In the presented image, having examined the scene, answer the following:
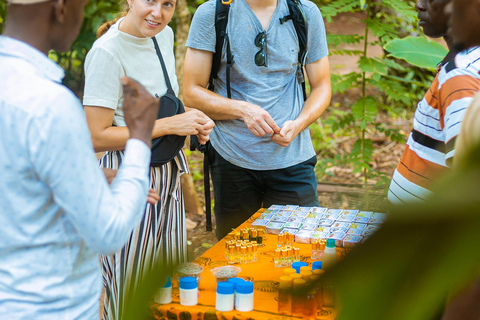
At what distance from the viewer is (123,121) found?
2.10 meters

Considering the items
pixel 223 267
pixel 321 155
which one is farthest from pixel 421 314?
pixel 321 155

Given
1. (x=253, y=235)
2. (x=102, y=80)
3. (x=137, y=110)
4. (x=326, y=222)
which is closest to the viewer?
(x=137, y=110)

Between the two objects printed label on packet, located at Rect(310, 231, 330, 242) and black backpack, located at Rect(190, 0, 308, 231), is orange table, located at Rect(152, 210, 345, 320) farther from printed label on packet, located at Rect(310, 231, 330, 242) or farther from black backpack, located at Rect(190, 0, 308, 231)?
black backpack, located at Rect(190, 0, 308, 231)

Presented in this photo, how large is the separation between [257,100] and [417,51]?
1.54 meters

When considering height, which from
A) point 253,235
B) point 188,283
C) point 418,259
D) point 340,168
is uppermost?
point 418,259

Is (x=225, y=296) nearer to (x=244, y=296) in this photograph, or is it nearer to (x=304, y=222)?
(x=244, y=296)

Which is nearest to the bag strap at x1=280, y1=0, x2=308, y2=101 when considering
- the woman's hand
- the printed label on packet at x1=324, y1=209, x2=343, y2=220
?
the woman's hand

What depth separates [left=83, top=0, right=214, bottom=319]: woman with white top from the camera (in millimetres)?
1987

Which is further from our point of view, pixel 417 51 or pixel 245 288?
pixel 417 51

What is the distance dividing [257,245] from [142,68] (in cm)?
86

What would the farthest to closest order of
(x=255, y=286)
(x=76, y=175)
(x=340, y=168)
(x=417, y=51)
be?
(x=340, y=168)
(x=417, y=51)
(x=255, y=286)
(x=76, y=175)

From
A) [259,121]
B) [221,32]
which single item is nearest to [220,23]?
[221,32]

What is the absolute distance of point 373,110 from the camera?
3.80 meters

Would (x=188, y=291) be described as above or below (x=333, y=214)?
above
